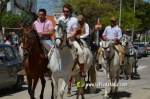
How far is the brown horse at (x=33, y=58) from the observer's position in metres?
10.4

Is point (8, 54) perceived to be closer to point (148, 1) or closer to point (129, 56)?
point (129, 56)

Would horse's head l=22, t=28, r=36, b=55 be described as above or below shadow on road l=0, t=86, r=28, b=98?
above

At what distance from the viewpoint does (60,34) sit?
30.2 ft

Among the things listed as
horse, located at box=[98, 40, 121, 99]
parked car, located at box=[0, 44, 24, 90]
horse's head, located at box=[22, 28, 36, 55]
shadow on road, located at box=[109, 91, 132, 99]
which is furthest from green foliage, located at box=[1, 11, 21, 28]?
horse's head, located at box=[22, 28, 36, 55]

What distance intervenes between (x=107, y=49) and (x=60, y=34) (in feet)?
13.3

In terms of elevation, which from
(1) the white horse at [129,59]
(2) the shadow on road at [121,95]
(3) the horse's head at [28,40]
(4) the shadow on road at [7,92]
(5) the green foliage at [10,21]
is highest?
(5) the green foliage at [10,21]

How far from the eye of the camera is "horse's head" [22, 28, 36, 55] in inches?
405

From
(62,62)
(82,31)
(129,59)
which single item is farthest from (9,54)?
(129,59)

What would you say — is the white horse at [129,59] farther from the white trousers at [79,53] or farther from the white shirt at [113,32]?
the white trousers at [79,53]

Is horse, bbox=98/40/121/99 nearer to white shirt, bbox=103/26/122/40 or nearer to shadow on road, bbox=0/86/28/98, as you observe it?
white shirt, bbox=103/26/122/40

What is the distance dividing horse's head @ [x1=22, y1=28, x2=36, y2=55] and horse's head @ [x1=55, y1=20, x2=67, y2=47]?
1281 mm

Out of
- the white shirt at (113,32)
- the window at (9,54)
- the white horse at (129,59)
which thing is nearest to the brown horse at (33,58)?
the white shirt at (113,32)

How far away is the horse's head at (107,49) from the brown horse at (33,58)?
265cm

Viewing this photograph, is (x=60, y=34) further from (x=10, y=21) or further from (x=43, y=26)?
(x=10, y=21)
